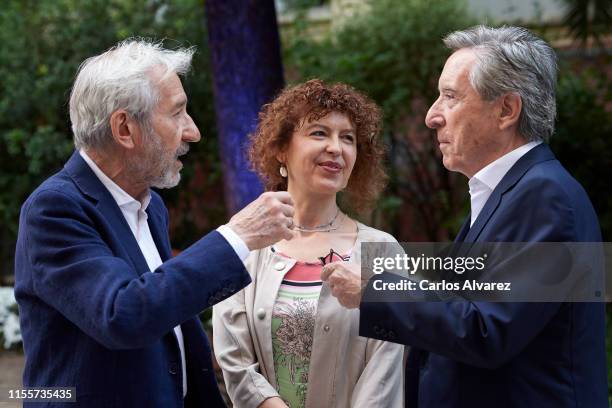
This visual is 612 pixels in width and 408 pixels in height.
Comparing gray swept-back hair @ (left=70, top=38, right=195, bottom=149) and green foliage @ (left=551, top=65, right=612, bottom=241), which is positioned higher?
gray swept-back hair @ (left=70, top=38, right=195, bottom=149)

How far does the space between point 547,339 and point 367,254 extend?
1008 millimetres

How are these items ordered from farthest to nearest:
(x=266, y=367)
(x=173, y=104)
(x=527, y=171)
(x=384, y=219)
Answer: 1. (x=384, y=219)
2. (x=266, y=367)
3. (x=173, y=104)
4. (x=527, y=171)

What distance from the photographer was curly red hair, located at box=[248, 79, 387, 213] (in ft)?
11.3

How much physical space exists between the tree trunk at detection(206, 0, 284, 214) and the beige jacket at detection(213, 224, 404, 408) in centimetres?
345

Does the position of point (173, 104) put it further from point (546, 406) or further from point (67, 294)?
point (546, 406)

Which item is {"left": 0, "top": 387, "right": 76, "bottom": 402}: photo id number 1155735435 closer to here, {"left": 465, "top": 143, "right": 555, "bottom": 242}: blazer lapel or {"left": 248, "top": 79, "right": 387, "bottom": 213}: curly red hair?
{"left": 465, "top": 143, "right": 555, "bottom": 242}: blazer lapel

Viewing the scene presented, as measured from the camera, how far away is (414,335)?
2.44m

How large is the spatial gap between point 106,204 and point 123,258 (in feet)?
0.60

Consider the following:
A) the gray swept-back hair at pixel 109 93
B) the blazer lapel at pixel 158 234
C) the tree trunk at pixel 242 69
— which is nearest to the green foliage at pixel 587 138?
the tree trunk at pixel 242 69

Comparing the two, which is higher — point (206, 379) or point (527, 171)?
point (527, 171)

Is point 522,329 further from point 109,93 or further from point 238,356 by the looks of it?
point 109,93

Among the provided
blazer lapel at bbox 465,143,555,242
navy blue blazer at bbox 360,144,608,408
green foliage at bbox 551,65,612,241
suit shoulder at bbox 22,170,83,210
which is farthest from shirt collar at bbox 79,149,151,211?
green foliage at bbox 551,65,612,241

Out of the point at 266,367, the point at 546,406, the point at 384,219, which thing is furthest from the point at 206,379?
the point at 384,219

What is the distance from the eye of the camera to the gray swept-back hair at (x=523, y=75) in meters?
2.65
